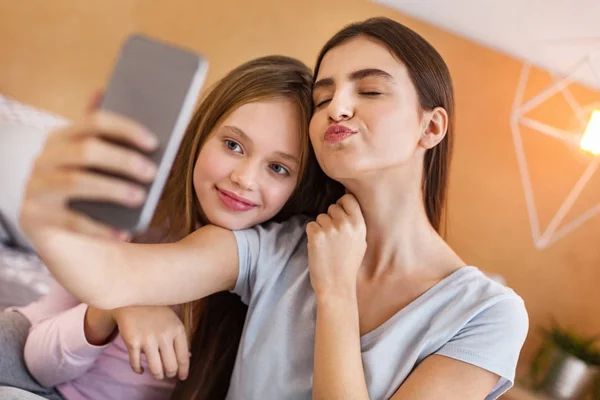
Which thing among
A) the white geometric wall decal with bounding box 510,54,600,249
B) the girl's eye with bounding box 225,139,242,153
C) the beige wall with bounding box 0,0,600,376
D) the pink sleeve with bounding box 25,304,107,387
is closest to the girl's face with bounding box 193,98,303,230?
the girl's eye with bounding box 225,139,242,153

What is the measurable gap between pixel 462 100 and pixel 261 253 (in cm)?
78

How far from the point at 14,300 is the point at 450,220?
101 centimetres

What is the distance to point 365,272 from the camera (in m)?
0.89

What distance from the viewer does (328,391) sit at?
69cm

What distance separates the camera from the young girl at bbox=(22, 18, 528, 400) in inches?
28.1

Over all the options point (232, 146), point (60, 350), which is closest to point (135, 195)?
point (232, 146)

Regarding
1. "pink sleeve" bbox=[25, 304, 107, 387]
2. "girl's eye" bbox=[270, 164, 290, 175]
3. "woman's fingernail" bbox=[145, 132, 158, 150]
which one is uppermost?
"woman's fingernail" bbox=[145, 132, 158, 150]

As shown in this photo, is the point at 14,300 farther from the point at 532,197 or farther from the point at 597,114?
the point at 597,114

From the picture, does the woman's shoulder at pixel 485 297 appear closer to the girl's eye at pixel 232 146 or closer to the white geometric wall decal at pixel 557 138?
the girl's eye at pixel 232 146

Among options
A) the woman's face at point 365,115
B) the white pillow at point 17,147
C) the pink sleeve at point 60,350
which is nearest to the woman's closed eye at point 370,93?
the woman's face at point 365,115

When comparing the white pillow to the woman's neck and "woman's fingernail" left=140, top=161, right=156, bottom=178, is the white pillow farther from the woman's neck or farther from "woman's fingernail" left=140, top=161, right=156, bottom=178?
"woman's fingernail" left=140, top=161, right=156, bottom=178

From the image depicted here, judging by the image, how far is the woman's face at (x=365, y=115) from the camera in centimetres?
77

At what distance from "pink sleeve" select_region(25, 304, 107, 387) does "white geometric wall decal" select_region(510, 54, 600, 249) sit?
112cm

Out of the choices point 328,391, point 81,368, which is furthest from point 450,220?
point 81,368
